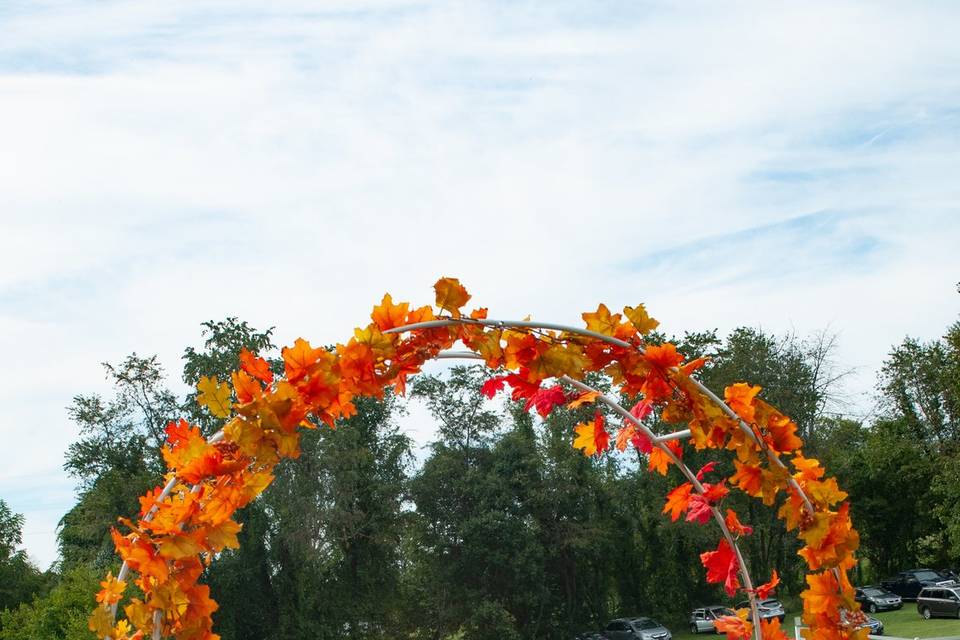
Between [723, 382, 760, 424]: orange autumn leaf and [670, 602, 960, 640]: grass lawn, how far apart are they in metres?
15.7

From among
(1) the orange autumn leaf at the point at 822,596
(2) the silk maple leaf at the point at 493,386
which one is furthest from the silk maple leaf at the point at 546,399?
(1) the orange autumn leaf at the point at 822,596

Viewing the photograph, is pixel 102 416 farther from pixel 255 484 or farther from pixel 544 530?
pixel 255 484

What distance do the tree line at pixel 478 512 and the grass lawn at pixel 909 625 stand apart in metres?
2.33

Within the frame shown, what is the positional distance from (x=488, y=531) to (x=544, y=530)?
2646 millimetres

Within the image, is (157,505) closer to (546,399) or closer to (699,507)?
(546,399)

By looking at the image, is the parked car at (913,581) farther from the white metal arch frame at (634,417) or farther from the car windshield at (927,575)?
the white metal arch frame at (634,417)

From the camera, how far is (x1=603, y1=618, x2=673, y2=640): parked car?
25536 millimetres

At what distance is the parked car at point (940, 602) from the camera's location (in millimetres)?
21984

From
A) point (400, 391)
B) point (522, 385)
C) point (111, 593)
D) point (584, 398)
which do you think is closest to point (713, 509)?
point (584, 398)

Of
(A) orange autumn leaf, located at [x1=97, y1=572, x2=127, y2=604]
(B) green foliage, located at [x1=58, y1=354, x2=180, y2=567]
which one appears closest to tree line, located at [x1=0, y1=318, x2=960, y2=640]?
(B) green foliage, located at [x1=58, y1=354, x2=180, y2=567]

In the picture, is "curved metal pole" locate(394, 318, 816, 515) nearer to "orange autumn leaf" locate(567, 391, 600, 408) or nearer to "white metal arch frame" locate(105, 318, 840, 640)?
"white metal arch frame" locate(105, 318, 840, 640)

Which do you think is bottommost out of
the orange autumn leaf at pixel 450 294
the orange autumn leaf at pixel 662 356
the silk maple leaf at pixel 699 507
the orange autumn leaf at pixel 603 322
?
the silk maple leaf at pixel 699 507

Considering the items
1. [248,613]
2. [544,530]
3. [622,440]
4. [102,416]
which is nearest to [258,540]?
[248,613]

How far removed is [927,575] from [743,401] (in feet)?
88.7
